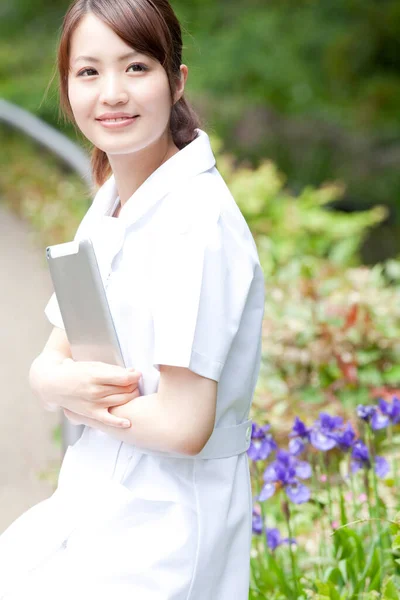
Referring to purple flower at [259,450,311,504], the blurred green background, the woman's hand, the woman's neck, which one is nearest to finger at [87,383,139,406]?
the woman's hand

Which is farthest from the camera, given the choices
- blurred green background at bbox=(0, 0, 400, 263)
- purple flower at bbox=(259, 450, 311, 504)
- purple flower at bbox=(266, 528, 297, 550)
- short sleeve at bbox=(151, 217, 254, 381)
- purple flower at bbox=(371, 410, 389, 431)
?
blurred green background at bbox=(0, 0, 400, 263)

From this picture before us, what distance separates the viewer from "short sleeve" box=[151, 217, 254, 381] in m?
1.39

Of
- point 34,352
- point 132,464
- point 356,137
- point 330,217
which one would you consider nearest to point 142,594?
point 132,464

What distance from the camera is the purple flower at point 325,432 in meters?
2.20

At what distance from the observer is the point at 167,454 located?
1.46 meters

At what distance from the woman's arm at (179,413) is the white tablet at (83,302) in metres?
0.12

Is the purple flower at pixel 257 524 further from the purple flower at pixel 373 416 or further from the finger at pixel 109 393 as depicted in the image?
the finger at pixel 109 393

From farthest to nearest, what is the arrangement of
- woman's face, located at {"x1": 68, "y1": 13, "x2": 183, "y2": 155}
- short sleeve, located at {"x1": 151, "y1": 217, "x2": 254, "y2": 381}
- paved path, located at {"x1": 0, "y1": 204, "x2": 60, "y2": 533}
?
paved path, located at {"x1": 0, "y1": 204, "x2": 60, "y2": 533} → woman's face, located at {"x1": 68, "y1": 13, "x2": 183, "y2": 155} → short sleeve, located at {"x1": 151, "y1": 217, "x2": 254, "y2": 381}

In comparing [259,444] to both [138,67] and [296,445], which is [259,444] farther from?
[138,67]

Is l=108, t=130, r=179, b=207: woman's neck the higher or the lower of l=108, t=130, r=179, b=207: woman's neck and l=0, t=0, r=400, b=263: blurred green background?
the lower

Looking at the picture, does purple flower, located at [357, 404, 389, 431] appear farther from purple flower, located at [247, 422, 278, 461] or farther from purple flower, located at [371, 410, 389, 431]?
purple flower, located at [247, 422, 278, 461]

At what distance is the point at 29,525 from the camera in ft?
5.00

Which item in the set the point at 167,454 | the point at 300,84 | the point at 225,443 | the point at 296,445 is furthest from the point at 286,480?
the point at 300,84

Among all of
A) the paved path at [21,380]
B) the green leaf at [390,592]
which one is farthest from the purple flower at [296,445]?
the paved path at [21,380]
